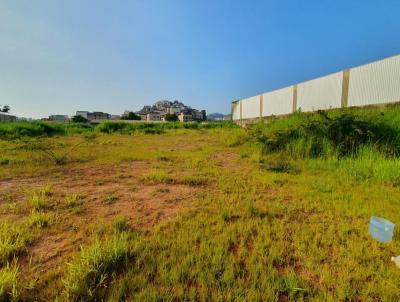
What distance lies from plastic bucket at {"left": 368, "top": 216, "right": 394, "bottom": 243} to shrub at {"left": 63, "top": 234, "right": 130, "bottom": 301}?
2.07m

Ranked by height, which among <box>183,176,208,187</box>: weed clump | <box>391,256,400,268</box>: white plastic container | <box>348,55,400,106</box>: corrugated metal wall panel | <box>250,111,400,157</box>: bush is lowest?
<box>391,256,400,268</box>: white plastic container

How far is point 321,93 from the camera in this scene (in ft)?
37.7

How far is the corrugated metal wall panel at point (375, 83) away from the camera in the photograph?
7.57 meters

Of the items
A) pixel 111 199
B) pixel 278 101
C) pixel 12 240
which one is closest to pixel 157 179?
pixel 111 199

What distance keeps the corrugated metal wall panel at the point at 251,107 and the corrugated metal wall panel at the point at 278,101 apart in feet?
5.96

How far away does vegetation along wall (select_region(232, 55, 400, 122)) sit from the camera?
25.4ft

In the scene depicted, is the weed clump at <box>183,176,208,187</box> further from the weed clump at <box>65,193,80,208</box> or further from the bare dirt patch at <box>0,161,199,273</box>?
the weed clump at <box>65,193,80,208</box>

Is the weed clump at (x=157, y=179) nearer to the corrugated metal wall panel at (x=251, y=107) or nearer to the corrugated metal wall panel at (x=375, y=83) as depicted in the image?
the corrugated metal wall panel at (x=375, y=83)

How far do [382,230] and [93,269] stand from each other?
2.25 metres

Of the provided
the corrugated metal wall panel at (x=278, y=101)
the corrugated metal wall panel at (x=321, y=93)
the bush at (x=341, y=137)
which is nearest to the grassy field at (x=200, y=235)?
the bush at (x=341, y=137)

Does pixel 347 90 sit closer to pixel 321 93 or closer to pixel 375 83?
pixel 375 83

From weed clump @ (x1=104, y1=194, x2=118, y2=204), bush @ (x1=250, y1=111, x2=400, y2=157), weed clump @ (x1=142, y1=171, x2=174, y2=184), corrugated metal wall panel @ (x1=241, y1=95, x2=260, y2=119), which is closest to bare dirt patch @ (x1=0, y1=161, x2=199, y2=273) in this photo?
weed clump @ (x1=104, y1=194, x2=118, y2=204)

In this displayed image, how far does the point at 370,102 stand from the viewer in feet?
28.0

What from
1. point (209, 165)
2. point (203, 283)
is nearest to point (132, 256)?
point (203, 283)
